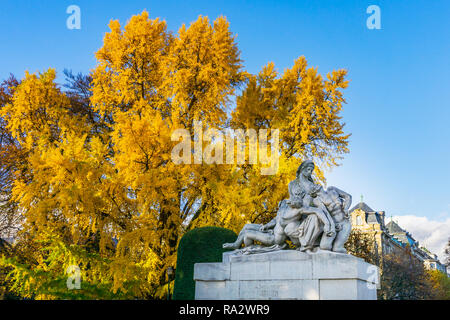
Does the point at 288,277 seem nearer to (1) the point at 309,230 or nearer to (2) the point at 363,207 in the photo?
(1) the point at 309,230

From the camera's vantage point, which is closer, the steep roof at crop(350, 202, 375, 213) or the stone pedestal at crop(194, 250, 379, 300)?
the stone pedestal at crop(194, 250, 379, 300)

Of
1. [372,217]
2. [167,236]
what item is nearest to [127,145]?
[167,236]

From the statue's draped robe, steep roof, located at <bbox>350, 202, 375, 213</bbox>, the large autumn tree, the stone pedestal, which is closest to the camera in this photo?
the stone pedestal

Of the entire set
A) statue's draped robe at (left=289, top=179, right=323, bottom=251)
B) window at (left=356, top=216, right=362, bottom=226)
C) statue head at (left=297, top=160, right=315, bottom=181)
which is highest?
window at (left=356, top=216, right=362, bottom=226)

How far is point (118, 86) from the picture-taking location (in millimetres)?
16875

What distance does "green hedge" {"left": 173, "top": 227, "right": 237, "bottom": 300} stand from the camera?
11.3 metres

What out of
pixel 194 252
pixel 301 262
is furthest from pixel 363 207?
pixel 301 262

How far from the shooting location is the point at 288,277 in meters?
8.22

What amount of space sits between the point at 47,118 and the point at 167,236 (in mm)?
6894

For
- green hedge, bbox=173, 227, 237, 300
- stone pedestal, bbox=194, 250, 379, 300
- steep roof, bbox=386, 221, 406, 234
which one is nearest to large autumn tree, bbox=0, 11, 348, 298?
green hedge, bbox=173, 227, 237, 300

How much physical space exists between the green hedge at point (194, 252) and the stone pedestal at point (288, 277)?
245cm

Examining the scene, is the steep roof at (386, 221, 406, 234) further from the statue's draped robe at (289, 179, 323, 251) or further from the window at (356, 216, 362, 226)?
the statue's draped robe at (289, 179, 323, 251)

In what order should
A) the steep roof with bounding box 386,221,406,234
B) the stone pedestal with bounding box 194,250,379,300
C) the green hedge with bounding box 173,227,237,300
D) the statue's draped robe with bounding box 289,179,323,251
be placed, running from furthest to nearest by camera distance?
the steep roof with bounding box 386,221,406,234 < the green hedge with bounding box 173,227,237,300 < the statue's draped robe with bounding box 289,179,323,251 < the stone pedestal with bounding box 194,250,379,300
